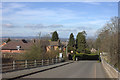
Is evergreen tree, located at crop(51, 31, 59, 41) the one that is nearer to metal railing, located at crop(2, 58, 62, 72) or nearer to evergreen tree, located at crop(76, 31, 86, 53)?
evergreen tree, located at crop(76, 31, 86, 53)

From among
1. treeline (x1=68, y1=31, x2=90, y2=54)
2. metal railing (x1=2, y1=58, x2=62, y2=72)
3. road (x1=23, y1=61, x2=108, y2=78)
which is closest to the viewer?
road (x1=23, y1=61, x2=108, y2=78)

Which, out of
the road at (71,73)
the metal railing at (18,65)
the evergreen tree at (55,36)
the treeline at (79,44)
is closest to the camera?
the road at (71,73)

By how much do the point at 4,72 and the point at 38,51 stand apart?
18.5 meters

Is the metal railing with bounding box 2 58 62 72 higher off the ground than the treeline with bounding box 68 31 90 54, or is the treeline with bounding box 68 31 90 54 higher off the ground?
the treeline with bounding box 68 31 90 54

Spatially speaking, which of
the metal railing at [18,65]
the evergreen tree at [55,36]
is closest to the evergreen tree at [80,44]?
the evergreen tree at [55,36]

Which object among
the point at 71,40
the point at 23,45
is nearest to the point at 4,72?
the point at 23,45

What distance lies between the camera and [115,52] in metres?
28.3

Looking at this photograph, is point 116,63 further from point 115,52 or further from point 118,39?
point 118,39

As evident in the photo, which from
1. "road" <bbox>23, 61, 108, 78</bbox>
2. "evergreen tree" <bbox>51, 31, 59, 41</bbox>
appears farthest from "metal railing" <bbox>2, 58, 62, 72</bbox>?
"evergreen tree" <bbox>51, 31, 59, 41</bbox>

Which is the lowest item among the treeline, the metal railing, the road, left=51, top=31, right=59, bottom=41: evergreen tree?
the road

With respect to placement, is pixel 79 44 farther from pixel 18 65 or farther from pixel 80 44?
pixel 18 65

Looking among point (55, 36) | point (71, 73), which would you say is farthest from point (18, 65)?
point (55, 36)

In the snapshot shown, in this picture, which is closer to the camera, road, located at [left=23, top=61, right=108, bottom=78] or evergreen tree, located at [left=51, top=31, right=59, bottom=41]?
road, located at [left=23, top=61, right=108, bottom=78]

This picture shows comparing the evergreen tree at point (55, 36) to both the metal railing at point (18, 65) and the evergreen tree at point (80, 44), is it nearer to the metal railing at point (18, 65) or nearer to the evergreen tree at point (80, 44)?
the evergreen tree at point (80, 44)
